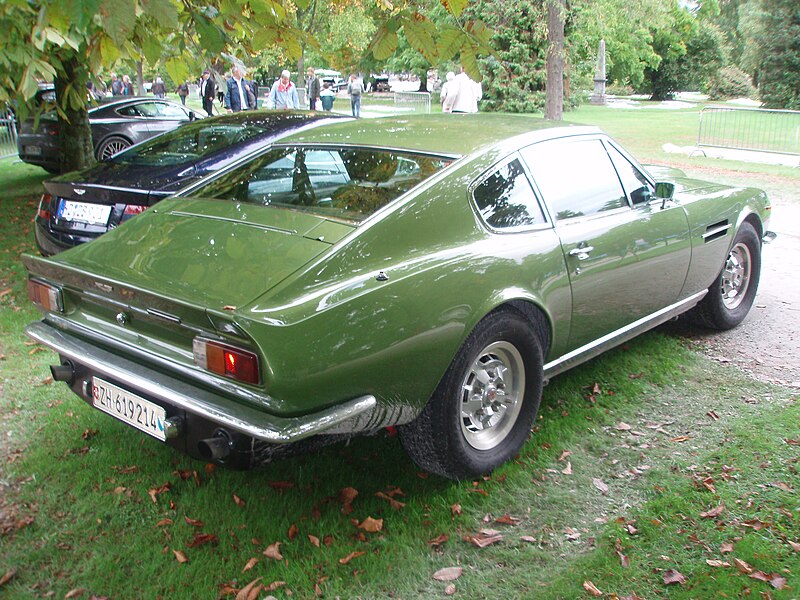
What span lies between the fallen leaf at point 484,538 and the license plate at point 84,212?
155 inches

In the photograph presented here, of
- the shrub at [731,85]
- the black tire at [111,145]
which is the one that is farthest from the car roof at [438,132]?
the shrub at [731,85]

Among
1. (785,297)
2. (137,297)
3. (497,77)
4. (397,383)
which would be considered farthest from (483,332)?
(497,77)

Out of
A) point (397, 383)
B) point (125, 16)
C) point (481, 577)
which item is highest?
point (125, 16)

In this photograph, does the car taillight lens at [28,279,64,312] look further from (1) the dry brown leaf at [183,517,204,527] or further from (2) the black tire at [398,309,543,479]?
(2) the black tire at [398,309,543,479]

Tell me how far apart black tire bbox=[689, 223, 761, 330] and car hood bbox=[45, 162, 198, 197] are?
156 inches

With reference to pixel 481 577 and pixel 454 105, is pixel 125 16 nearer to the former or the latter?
pixel 481 577

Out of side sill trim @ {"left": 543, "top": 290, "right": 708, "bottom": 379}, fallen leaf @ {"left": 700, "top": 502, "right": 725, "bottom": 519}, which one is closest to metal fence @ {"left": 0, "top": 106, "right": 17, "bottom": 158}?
side sill trim @ {"left": 543, "top": 290, "right": 708, "bottom": 379}

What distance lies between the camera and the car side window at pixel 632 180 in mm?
4441

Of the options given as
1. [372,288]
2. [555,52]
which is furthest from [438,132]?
[555,52]

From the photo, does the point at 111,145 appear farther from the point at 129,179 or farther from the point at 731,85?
the point at 731,85

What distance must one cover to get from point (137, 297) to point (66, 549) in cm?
107

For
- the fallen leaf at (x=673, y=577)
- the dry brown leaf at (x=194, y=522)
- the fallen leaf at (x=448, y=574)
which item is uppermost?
the dry brown leaf at (x=194, y=522)

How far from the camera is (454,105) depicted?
14.8 meters

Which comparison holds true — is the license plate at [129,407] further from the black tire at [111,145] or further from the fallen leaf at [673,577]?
the black tire at [111,145]
